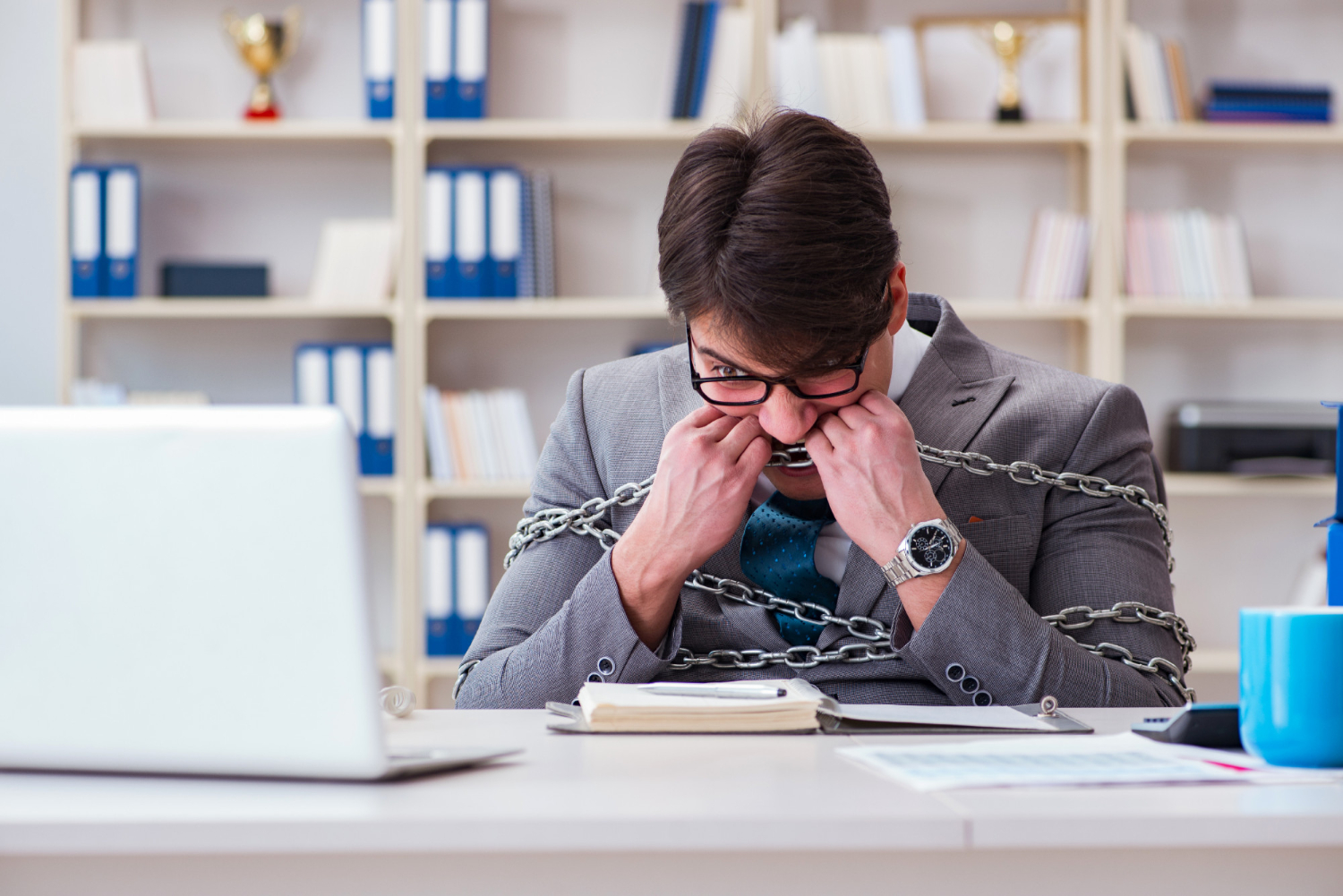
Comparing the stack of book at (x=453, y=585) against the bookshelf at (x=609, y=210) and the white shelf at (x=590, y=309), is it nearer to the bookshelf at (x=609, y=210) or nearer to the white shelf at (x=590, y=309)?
the bookshelf at (x=609, y=210)

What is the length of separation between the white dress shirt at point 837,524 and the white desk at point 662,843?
76 centimetres

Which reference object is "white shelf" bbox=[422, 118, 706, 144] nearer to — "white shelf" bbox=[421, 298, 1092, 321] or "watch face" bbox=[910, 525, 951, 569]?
"white shelf" bbox=[421, 298, 1092, 321]

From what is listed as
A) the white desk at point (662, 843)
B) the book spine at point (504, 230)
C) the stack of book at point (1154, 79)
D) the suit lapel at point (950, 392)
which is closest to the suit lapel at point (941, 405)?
the suit lapel at point (950, 392)

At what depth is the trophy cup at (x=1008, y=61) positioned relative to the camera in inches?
126

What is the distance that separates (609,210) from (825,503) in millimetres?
2115

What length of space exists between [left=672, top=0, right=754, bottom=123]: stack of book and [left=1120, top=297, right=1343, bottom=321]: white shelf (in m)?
1.12

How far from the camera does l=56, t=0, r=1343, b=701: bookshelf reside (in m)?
3.29

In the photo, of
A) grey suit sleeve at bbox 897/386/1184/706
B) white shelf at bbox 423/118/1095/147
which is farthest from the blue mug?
white shelf at bbox 423/118/1095/147

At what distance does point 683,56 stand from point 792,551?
2.04 metres

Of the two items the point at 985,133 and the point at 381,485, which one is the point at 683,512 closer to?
the point at 381,485

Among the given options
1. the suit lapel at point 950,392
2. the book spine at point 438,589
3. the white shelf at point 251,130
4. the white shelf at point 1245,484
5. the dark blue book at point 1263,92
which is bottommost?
the book spine at point 438,589

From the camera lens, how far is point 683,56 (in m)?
3.14

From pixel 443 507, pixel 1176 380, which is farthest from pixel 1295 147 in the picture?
pixel 443 507

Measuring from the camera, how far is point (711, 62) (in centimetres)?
315
